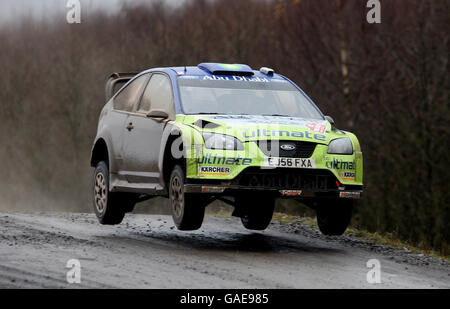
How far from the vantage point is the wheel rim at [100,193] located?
11430mm

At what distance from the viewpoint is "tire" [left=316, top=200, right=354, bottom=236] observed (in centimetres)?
985

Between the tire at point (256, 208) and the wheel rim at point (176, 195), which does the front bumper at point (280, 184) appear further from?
the wheel rim at point (176, 195)

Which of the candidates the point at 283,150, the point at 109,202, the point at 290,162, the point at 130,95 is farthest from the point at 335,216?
the point at 130,95

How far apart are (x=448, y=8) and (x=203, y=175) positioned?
20.0 meters

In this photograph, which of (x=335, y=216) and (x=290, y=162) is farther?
(x=335, y=216)

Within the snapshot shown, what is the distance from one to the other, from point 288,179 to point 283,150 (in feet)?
1.05

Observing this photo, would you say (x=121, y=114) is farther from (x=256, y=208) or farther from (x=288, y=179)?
(x=288, y=179)

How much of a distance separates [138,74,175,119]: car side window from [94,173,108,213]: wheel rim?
1225mm

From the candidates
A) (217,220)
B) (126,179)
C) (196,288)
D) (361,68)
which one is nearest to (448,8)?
(361,68)

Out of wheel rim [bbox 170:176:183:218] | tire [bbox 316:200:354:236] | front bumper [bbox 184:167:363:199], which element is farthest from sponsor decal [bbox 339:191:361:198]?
wheel rim [bbox 170:176:183:218]

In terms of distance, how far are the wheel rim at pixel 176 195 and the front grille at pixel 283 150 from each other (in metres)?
1.01

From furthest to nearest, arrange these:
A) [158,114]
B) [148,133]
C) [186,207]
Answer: [148,133] → [158,114] → [186,207]

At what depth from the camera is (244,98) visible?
10.3m

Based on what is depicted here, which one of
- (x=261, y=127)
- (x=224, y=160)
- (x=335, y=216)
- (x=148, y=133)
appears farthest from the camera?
(x=148, y=133)
